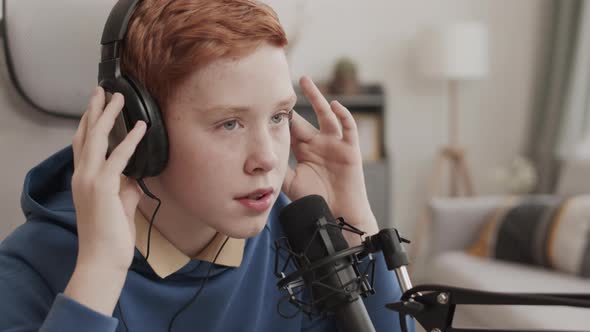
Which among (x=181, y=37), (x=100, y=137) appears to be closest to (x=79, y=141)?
(x=100, y=137)

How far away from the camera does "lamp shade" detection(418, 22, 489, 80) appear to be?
10.7 feet

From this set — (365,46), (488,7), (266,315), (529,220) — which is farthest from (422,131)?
(266,315)

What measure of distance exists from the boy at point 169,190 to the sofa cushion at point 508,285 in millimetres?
1377

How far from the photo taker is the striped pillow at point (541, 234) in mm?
2211

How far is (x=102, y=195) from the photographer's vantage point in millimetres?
612

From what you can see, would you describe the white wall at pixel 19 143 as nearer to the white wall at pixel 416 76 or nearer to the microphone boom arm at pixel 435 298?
the microphone boom arm at pixel 435 298

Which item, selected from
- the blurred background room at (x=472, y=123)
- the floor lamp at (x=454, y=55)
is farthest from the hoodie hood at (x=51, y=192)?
the floor lamp at (x=454, y=55)

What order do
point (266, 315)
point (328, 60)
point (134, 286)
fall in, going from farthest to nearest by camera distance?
point (328, 60) < point (266, 315) < point (134, 286)

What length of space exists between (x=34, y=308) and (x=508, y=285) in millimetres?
1811

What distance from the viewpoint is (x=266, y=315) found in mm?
849

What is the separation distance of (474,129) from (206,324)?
333cm

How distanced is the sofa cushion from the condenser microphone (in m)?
1.38

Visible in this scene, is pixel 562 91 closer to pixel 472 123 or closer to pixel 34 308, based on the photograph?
pixel 472 123

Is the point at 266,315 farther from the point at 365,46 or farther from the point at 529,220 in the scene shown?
the point at 365,46
